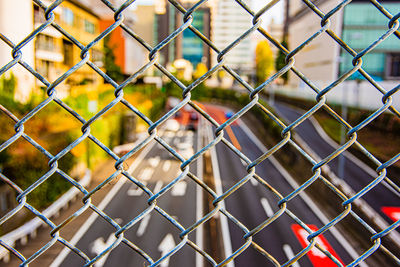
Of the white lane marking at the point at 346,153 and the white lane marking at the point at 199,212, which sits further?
the white lane marking at the point at 346,153

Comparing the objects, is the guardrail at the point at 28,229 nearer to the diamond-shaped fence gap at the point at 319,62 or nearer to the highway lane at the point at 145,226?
the highway lane at the point at 145,226

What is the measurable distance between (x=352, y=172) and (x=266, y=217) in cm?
1133

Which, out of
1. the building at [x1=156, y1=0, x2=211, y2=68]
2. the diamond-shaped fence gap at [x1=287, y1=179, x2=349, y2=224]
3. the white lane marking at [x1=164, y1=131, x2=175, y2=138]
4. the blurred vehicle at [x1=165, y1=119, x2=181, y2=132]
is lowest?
the diamond-shaped fence gap at [x1=287, y1=179, x2=349, y2=224]

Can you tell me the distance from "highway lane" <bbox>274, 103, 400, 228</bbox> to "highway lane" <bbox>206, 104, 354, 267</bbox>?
11.5 feet

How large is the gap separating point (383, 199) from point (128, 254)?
47.0 feet

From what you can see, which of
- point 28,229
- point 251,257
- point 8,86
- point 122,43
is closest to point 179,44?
point 122,43

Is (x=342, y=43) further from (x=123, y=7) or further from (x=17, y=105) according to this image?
(x=17, y=105)

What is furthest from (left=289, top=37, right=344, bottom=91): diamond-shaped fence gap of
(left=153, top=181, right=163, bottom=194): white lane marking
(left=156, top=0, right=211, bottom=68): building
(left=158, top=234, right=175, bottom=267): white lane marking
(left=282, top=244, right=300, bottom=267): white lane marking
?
(left=156, top=0, right=211, bottom=68): building

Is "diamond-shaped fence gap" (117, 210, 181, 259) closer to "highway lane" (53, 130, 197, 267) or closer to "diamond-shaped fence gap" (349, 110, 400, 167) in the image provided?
"highway lane" (53, 130, 197, 267)

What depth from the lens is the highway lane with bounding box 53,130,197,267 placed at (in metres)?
13.4

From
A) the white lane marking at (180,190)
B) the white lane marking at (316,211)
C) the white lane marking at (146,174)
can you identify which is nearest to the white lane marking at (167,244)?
the white lane marking at (180,190)

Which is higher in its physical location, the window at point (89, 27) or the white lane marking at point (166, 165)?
the window at point (89, 27)

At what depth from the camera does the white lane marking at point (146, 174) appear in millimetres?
25403

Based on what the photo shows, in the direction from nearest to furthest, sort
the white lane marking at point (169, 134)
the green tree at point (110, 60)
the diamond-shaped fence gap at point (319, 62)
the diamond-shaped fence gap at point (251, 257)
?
the diamond-shaped fence gap at point (251, 257) < the diamond-shaped fence gap at point (319, 62) < the white lane marking at point (169, 134) < the green tree at point (110, 60)
